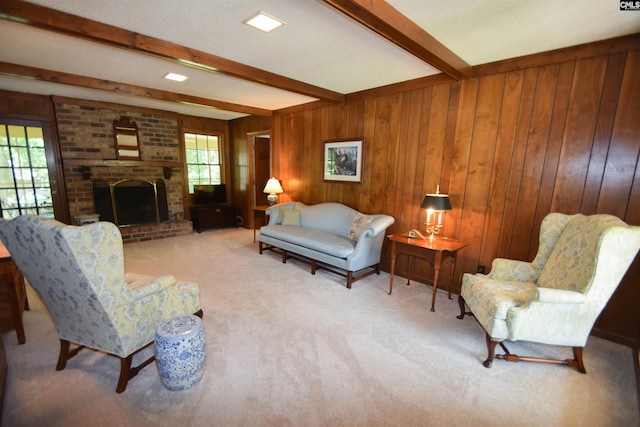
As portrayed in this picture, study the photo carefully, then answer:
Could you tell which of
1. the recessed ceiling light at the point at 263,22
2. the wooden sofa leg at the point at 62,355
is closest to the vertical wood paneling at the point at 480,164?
the recessed ceiling light at the point at 263,22

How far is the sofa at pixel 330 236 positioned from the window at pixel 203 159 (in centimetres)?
251

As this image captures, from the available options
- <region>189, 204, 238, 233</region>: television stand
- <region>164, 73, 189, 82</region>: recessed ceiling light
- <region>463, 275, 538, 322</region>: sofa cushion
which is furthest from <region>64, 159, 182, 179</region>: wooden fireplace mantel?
<region>463, 275, 538, 322</region>: sofa cushion

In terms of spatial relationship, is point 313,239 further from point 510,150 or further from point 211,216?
point 211,216

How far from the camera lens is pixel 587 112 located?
7.54ft

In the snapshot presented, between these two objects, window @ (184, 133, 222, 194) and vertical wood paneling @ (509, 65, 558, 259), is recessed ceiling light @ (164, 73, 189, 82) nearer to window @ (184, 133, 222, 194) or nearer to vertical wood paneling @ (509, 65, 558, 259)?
window @ (184, 133, 222, 194)

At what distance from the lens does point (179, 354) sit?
164 centimetres

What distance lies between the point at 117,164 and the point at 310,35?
450 centimetres

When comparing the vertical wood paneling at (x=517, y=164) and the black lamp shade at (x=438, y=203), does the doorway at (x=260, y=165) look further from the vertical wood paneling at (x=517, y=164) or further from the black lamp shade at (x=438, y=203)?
the vertical wood paneling at (x=517, y=164)

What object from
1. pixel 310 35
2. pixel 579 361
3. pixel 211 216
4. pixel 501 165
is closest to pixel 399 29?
pixel 310 35

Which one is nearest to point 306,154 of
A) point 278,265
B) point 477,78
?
point 278,265

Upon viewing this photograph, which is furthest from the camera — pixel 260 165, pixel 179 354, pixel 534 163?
pixel 260 165

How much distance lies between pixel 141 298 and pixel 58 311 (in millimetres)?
488

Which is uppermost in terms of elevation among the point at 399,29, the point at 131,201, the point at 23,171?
the point at 399,29

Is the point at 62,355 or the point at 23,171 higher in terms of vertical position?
the point at 23,171
